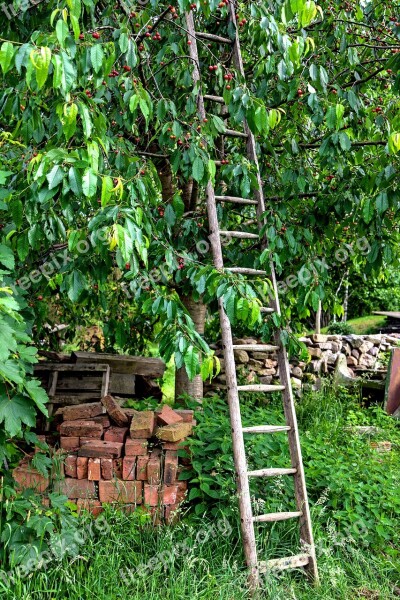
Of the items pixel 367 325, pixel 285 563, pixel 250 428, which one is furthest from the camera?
pixel 367 325

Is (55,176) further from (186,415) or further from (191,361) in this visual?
(186,415)

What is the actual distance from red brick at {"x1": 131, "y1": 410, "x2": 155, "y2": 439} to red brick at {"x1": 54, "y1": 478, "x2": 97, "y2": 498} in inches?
15.7

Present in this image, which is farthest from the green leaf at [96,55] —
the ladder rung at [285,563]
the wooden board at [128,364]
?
the wooden board at [128,364]

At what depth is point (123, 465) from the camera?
384 cm

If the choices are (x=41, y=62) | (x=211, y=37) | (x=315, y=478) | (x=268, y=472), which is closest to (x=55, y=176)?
(x=41, y=62)

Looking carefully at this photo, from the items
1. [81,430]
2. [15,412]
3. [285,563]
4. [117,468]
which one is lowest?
[285,563]

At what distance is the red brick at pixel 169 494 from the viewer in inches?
148

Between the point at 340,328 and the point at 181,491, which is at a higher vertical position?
the point at 340,328

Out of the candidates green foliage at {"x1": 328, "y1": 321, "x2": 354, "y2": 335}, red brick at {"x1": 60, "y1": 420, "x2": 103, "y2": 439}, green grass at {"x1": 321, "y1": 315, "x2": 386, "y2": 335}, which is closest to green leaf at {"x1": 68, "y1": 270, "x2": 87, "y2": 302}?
red brick at {"x1": 60, "y1": 420, "x2": 103, "y2": 439}

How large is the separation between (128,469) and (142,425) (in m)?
0.29

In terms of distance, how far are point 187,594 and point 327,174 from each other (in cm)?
309

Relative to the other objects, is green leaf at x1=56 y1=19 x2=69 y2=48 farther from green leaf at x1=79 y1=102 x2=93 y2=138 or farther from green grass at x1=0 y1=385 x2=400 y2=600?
green grass at x1=0 y1=385 x2=400 y2=600

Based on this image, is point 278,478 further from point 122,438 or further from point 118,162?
point 118,162

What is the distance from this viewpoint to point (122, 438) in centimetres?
400
